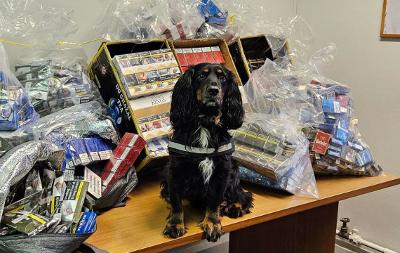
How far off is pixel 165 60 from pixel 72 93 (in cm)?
39

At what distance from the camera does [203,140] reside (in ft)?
4.20

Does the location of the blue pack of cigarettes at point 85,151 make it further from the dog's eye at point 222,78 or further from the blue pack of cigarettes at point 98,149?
the dog's eye at point 222,78

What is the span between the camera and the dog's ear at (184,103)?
1271mm

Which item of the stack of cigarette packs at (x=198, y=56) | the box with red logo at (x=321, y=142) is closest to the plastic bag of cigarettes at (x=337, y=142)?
the box with red logo at (x=321, y=142)

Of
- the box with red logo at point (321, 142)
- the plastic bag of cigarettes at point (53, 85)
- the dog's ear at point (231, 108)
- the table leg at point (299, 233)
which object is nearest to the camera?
the dog's ear at point (231, 108)

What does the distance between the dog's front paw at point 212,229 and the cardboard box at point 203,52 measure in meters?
Result: 0.73

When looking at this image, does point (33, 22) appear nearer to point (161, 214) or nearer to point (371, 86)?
point (161, 214)

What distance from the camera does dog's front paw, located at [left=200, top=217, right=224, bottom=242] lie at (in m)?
1.25

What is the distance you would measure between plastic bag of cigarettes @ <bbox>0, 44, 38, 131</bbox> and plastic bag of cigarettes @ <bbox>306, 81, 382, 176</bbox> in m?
1.09

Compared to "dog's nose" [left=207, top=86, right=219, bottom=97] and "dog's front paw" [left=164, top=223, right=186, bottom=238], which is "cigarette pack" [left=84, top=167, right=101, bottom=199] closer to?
"dog's front paw" [left=164, top=223, right=186, bottom=238]

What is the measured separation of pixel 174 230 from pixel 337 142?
0.87 m

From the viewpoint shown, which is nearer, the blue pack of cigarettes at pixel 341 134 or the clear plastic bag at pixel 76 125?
the clear plastic bag at pixel 76 125

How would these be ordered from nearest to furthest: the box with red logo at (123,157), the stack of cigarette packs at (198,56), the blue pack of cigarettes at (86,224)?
the blue pack of cigarettes at (86,224) < the box with red logo at (123,157) < the stack of cigarette packs at (198,56)

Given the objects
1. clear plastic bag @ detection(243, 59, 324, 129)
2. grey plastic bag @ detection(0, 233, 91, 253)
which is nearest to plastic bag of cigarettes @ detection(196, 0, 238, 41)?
clear plastic bag @ detection(243, 59, 324, 129)
